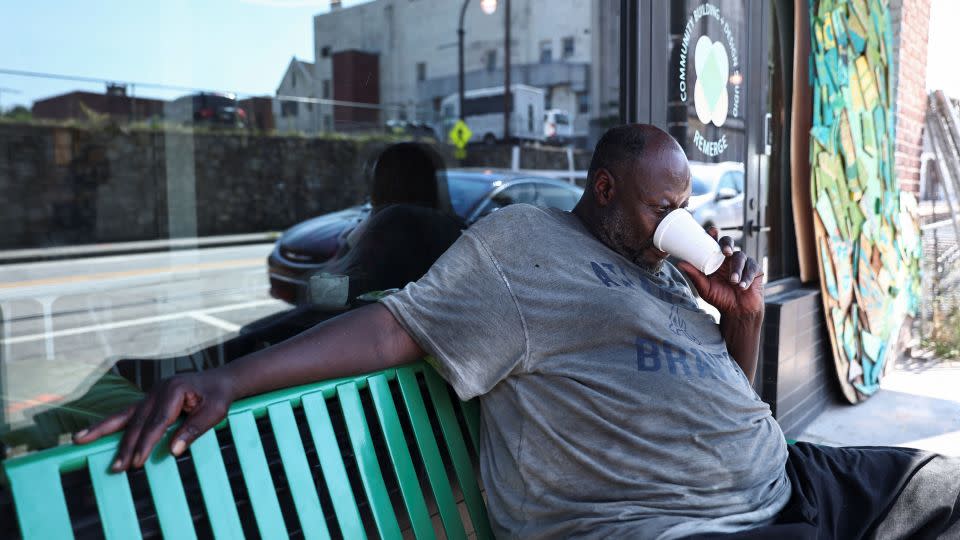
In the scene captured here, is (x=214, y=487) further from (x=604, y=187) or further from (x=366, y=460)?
(x=604, y=187)

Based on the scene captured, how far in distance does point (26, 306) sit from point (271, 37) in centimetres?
445

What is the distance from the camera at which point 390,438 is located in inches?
63.7

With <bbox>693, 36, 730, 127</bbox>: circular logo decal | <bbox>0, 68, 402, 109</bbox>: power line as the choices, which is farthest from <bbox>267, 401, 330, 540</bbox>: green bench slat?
<bbox>0, 68, 402, 109</bbox>: power line

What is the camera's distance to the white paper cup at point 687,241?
1656 mm

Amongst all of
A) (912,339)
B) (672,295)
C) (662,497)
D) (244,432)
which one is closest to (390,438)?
(244,432)

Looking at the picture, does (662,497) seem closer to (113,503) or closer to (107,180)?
(113,503)

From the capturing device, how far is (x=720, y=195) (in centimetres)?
559

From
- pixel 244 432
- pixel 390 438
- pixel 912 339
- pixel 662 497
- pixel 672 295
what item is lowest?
pixel 912 339

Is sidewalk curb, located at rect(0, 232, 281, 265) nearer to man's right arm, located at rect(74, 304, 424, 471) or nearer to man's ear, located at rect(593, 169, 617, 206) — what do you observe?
man's ear, located at rect(593, 169, 617, 206)

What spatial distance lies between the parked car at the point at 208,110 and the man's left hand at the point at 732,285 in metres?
12.6

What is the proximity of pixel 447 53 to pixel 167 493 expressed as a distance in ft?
48.1

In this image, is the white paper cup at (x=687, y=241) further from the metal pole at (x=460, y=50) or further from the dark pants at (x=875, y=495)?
the metal pole at (x=460, y=50)

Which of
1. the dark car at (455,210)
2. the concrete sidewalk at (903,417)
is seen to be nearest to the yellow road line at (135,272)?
the dark car at (455,210)

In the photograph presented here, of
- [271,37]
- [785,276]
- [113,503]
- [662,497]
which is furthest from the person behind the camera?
[271,37]
